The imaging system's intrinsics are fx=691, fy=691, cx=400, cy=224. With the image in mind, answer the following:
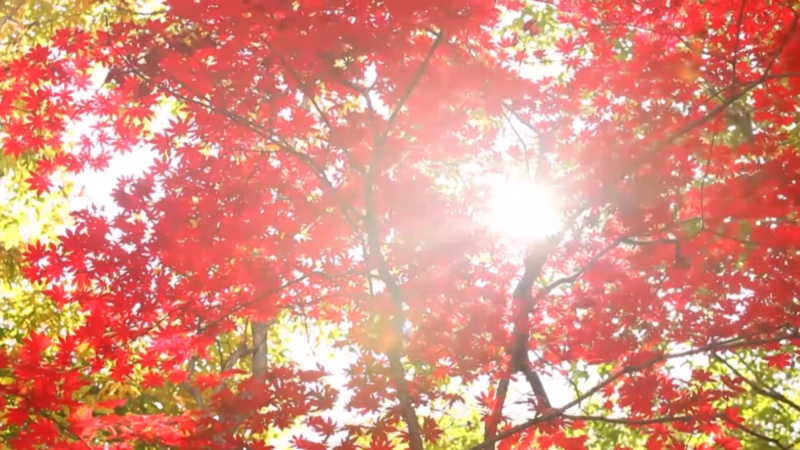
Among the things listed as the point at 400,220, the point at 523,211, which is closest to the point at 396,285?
the point at 400,220

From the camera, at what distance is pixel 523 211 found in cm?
518

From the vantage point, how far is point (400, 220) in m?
4.48

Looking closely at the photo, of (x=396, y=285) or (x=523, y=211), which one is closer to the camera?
(x=396, y=285)

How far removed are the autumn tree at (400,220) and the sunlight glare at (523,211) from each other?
19 mm

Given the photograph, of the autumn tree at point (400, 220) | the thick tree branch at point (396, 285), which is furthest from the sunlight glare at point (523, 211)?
the thick tree branch at point (396, 285)

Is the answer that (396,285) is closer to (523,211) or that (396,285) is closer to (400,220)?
(400,220)

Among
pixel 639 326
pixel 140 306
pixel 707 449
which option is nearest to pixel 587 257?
pixel 639 326

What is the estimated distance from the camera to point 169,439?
12.0 feet

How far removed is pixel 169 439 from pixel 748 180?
12.9 ft

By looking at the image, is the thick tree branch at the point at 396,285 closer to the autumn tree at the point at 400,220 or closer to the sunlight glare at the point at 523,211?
the autumn tree at the point at 400,220

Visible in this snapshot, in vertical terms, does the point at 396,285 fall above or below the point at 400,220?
below

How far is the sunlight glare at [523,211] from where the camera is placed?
5.00 metres

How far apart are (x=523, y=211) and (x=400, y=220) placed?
3.79 feet

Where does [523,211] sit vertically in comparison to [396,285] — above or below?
above
